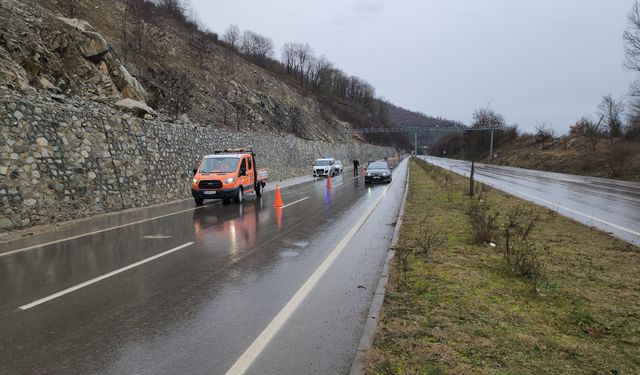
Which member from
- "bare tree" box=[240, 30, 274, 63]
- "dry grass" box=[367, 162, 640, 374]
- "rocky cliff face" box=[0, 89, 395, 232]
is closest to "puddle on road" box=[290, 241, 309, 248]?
"dry grass" box=[367, 162, 640, 374]

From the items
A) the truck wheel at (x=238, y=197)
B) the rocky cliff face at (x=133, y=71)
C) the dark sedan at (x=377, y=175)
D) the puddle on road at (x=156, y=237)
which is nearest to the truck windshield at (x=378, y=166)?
the dark sedan at (x=377, y=175)

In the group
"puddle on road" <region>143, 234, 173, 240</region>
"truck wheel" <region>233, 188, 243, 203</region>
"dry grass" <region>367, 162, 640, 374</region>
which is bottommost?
"puddle on road" <region>143, 234, 173, 240</region>

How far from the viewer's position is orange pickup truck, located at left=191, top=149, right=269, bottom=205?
52.5 feet

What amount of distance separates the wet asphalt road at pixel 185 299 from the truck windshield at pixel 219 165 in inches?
242

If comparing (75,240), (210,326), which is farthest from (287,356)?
(75,240)

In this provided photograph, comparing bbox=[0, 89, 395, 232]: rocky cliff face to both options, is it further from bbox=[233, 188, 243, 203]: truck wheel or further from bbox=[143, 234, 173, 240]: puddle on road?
bbox=[143, 234, 173, 240]: puddle on road

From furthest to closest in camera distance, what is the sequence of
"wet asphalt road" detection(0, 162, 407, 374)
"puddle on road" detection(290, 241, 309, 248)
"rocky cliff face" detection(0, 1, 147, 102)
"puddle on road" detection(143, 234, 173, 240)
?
1. "rocky cliff face" detection(0, 1, 147, 102)
2. "puddle on road" detection(143, 234, 173, 240)
3. "puddle on road" detection(290, 241, 309, 248)
4. "wet asphalt road" detection(0, 162, 407, 374)

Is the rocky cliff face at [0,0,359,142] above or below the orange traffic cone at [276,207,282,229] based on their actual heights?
above

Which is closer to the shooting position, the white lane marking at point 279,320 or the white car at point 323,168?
the white lane marking at point 279,320

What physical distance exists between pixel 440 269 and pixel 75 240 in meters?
8.25

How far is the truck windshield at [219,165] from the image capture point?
1689 centimetres

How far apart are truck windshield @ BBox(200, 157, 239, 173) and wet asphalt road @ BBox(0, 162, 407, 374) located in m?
6.15

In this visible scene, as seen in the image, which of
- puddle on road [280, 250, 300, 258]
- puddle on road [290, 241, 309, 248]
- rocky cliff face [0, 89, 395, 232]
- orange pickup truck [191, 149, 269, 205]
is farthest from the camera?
orange pickup truck [191, 149, 269, 205]

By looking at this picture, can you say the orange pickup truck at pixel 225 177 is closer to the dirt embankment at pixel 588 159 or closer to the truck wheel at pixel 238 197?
the truck wheel at pixel 238 197
